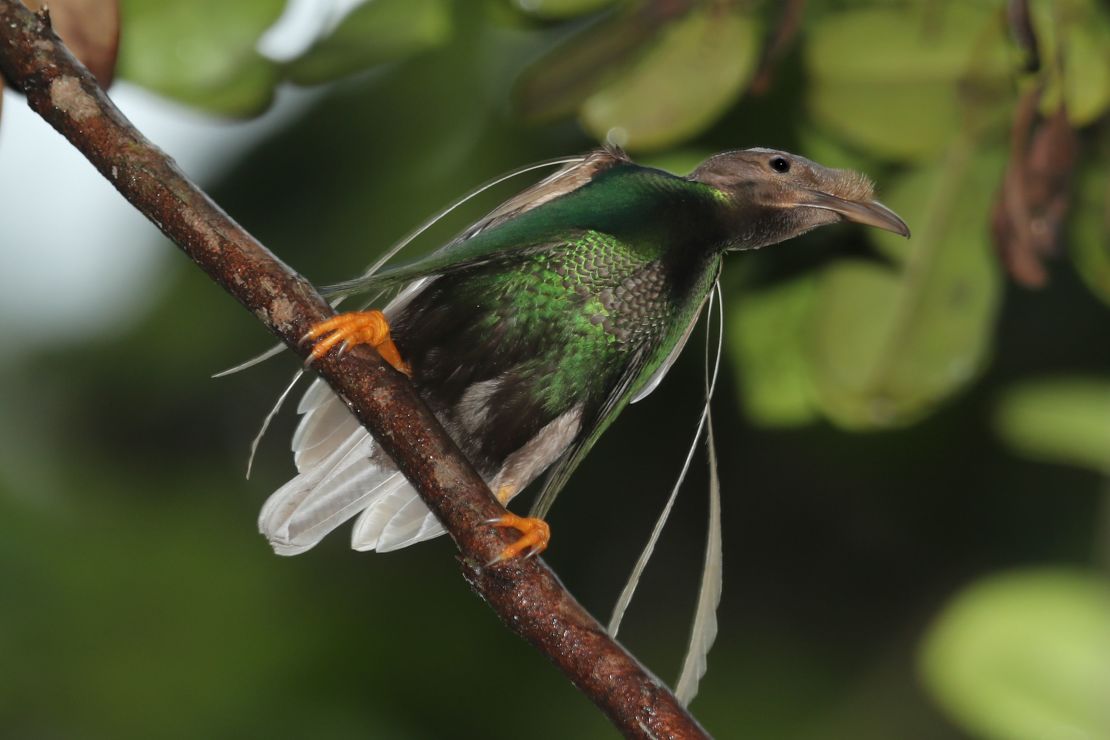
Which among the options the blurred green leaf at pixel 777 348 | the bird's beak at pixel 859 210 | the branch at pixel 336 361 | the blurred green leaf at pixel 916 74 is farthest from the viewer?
the blurred green leaf at pixel 777 348

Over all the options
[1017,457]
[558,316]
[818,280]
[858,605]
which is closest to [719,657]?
[858,605]

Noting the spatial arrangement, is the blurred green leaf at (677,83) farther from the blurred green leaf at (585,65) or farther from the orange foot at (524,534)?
the orange foot at (524,534)

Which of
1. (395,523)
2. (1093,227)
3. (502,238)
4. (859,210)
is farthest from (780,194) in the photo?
(395,523)

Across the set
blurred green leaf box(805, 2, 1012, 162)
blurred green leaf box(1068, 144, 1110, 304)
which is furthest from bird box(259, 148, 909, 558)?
blurred green leaf box(1068, 144, 1110, 304)

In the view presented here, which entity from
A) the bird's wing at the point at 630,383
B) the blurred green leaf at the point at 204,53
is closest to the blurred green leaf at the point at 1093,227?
the bird's wing at the point at 630,383

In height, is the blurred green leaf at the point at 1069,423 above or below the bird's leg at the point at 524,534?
below

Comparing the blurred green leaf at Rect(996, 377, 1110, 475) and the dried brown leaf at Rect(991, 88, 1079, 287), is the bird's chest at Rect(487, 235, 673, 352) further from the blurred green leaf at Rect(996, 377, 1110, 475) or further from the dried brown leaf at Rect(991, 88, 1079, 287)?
the blurred green leaf at Rect(996, 377, 1110, 475)

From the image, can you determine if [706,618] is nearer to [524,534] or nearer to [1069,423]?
[524,534]
